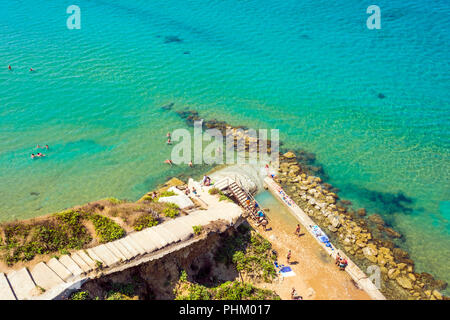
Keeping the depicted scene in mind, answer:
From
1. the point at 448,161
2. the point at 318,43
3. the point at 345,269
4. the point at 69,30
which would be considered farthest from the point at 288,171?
the point at 69,30

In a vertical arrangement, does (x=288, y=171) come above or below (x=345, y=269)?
above

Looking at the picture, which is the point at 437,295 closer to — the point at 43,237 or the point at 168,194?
the point at 168,194

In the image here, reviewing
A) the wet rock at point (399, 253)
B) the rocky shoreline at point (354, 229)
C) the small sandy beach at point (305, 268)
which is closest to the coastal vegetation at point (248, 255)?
the small sandy beach at point (305, 268)

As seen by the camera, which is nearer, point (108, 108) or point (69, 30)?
point (108, 108)

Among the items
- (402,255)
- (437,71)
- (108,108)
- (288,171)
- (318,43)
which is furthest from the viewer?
(318,43)
